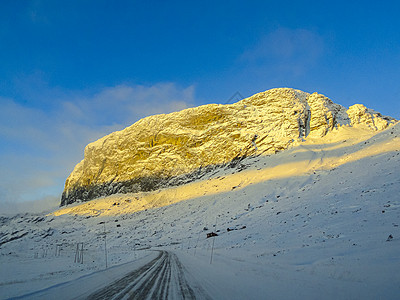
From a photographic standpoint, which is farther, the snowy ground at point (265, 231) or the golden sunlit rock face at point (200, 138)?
the golden sunlit rock face at point (200, 138)

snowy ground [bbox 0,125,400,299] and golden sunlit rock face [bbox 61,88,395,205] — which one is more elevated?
golden sunlit rock face [bbox 61,88,395,205]

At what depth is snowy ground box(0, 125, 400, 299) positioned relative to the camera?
6.66 m

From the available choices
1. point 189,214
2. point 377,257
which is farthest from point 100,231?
point 377,257

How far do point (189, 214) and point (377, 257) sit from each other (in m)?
43.2

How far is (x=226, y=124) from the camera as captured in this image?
85.9 m

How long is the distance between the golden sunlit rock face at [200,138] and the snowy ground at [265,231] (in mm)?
8259

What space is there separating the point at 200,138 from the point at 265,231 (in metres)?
68.2

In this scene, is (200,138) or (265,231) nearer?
(265,231)

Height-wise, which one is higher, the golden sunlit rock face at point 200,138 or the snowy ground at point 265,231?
the golden sunlit rock face at point 200,138

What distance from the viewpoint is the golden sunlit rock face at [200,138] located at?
68.4m

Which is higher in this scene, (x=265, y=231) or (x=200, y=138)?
(x=200, y=138)

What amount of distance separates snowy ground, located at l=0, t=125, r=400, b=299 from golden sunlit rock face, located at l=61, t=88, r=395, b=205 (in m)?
8.26

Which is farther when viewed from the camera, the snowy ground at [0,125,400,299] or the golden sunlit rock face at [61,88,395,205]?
the golden sunlit rock face at [61,88,395,205]

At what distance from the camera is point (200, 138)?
87.4 metres
